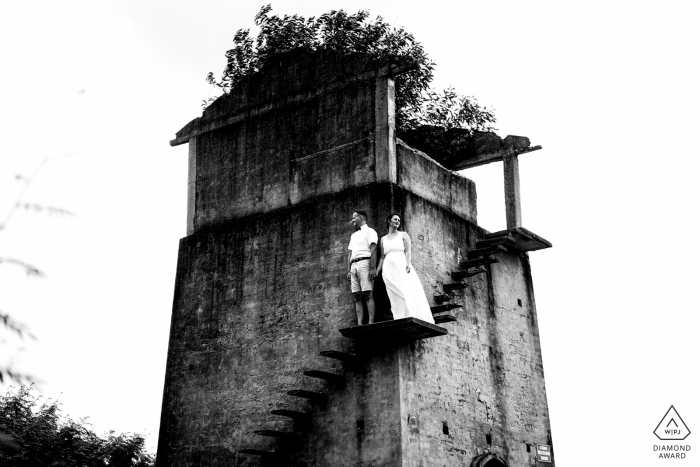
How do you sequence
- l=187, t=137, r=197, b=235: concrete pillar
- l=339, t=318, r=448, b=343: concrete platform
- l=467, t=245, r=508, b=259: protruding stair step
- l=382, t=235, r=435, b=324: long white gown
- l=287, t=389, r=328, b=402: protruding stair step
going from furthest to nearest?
l=187, t=137, r=197, b=235: concrete pillar < l=467, t=245, r=508, b=259: protruding stair step < l=287, t=389, r=328, b=402: protruding stair step < l=382, t=235, r=435, b=324: long white gown < l=339, t=318, r=448, b=343: concrete platform

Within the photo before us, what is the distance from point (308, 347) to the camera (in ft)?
53.5

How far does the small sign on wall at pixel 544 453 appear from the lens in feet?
57.6

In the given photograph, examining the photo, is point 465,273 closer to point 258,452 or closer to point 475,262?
point 475,262

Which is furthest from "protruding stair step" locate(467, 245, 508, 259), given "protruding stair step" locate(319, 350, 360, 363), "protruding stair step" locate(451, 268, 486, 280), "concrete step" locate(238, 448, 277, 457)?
"concrete step" locate(238, 448, 277, 457)

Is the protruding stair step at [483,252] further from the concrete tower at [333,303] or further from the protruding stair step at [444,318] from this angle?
the protruding stair step at [444,318]

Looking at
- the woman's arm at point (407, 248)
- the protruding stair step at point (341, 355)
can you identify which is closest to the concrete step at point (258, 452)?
the protruding stair step at point (341, 355)

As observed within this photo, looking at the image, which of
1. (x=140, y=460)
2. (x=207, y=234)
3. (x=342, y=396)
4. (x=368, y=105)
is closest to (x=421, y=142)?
(x=368, y=105)

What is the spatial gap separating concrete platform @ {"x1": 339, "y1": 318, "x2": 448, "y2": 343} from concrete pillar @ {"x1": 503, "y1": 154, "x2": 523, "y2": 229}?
344cm

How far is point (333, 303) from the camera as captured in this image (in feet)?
53.1

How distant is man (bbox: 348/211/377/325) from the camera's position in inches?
604

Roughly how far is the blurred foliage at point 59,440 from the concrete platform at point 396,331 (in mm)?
5537

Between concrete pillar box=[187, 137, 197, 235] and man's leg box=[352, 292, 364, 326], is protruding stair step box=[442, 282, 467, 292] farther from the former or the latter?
concrete pillar box=[187, 137, 197, 235]

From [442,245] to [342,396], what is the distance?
9.87 feet

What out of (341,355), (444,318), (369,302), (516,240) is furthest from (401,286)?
(516,240)
